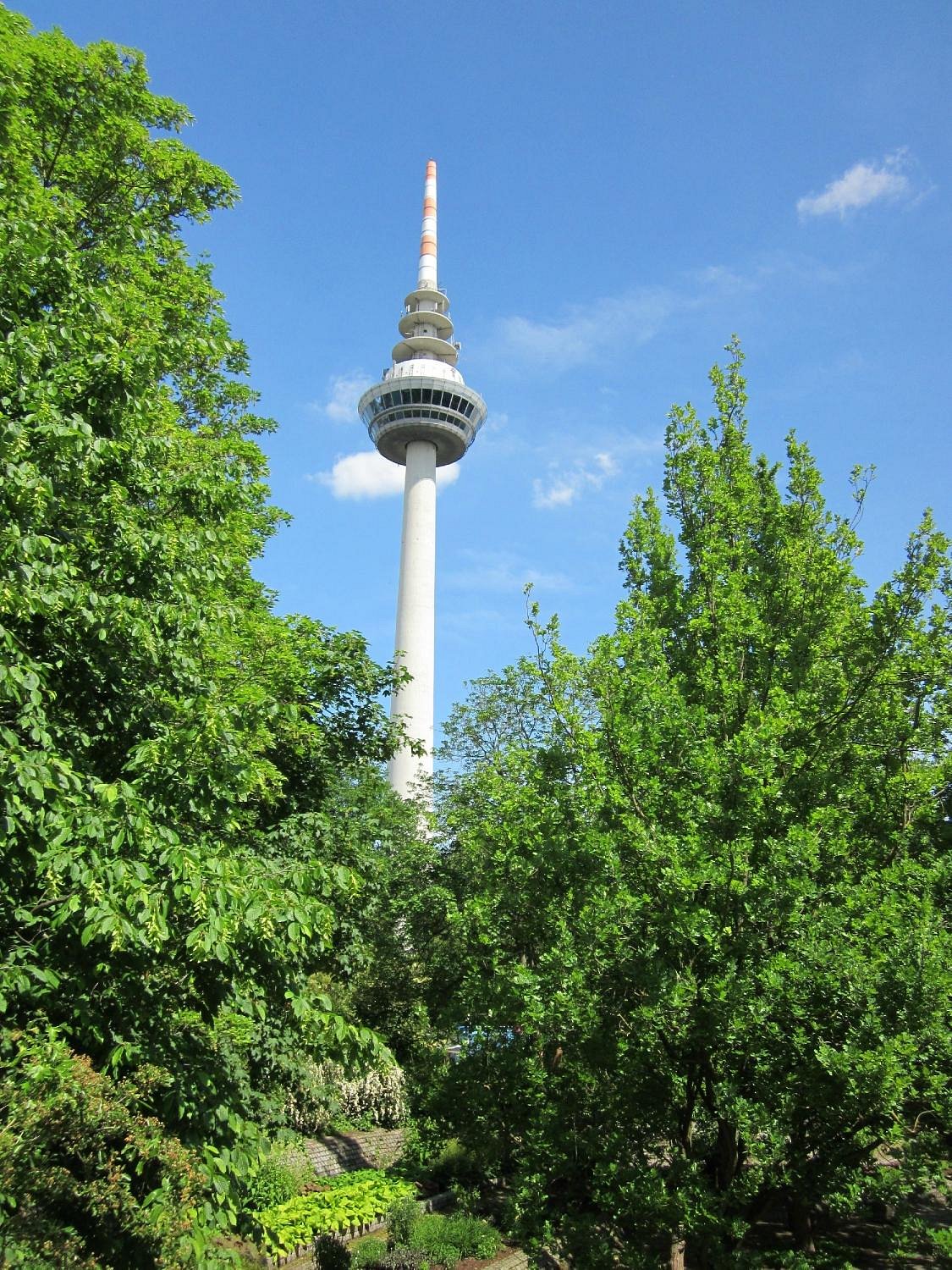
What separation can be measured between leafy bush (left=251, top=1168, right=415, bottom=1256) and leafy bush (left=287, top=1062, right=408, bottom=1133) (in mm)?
1583

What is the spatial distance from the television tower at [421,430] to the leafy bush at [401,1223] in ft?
118

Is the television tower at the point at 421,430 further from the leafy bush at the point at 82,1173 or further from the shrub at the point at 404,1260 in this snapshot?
the leafy bush at the point at 82,1173

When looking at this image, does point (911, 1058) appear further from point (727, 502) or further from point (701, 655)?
point (727, 502)

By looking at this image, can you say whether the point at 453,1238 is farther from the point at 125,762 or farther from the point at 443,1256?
the point at 125,762

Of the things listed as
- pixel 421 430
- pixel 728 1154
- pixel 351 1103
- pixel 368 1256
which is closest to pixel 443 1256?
pixel 368 1256

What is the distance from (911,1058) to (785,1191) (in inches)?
139

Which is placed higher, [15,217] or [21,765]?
[15,217]

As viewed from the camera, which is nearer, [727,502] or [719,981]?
[719,981]

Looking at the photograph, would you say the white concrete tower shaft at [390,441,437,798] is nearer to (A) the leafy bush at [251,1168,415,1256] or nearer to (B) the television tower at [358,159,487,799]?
(B) the television tower at [358,159,487,799]

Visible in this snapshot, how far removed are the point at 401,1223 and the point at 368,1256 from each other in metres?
1.04

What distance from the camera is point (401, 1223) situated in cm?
1533

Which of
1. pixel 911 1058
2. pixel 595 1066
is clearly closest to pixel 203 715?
pixel 595 1066

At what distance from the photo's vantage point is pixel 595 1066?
924 centimetres

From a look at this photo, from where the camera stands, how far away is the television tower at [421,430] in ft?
187
